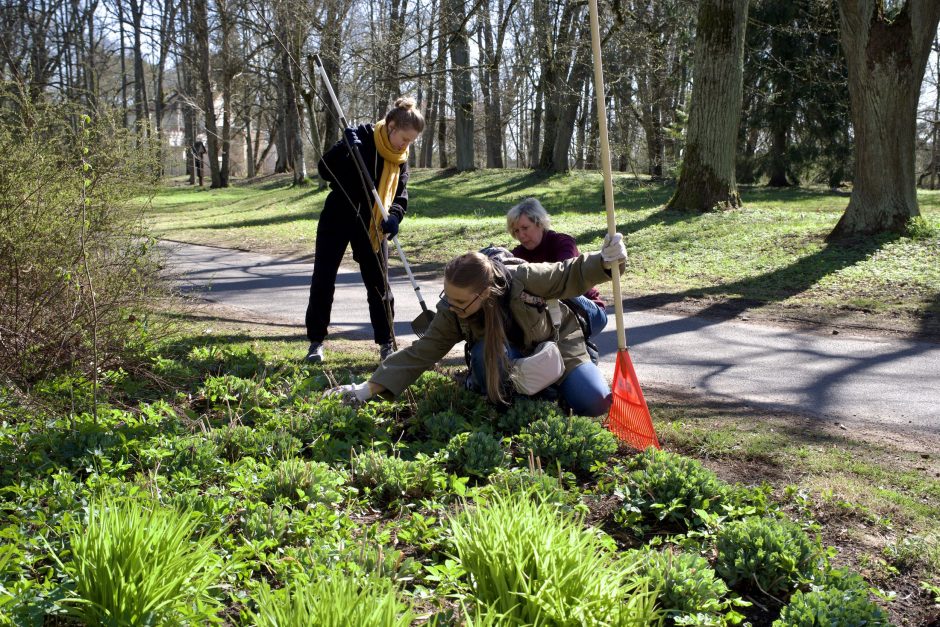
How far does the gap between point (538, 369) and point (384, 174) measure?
7.24 feet

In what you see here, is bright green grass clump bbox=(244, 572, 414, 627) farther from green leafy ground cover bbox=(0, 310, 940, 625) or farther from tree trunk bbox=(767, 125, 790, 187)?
tree trunk bbox=(767, 125, 790, 187)

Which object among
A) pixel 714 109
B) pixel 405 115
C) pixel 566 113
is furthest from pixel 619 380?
pixel 566 113

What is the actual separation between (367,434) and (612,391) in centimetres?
136

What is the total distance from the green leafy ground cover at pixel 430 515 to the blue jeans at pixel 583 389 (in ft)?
0.93

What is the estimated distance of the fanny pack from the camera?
427cm

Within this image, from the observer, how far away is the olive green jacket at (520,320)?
427 cm

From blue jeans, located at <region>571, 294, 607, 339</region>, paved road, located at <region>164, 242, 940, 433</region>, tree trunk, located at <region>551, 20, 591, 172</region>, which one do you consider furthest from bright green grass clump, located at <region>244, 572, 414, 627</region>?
tree trunk, located at <region>551, 20, 591, 172</region>

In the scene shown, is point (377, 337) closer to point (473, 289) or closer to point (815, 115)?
point (473, 289)

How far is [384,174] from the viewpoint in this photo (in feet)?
18.9

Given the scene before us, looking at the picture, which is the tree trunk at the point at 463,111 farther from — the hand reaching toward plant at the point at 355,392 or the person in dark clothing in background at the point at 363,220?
the hand reaching toward plant at the point at 355,392

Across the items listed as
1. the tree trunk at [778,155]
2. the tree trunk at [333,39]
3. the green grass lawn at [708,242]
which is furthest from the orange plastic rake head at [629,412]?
the tree trunk at [778,155]

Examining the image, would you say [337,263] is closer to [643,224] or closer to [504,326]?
[504,326]

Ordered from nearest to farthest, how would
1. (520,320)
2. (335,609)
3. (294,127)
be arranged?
1. (335,609)
2. (520,320)
3. (294,127)

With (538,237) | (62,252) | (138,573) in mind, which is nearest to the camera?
(138,573)
